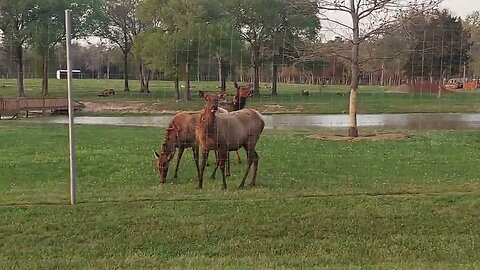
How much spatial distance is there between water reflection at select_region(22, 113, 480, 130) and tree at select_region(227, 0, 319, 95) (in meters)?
4.14

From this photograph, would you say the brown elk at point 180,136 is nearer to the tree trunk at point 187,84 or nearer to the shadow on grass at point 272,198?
the tree trunk at point 187,84

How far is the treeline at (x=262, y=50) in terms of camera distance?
44.2 feet

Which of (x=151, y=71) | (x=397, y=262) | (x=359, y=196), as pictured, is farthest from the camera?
(x=151, y=71)

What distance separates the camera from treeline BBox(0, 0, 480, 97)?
530 inches

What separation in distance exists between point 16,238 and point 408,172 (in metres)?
7.52

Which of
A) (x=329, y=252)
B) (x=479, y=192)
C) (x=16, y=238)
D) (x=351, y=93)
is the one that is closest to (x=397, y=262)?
(x=329, y=252)

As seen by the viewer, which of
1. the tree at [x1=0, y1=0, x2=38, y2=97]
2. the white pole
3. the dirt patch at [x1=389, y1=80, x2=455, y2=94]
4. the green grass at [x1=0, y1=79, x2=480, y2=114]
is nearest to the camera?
the white pole

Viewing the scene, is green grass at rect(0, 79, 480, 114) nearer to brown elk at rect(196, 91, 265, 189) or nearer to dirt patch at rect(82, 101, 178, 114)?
dirt patch at rect(82, 101, 178, 114)

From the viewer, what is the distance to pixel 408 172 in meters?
12.2

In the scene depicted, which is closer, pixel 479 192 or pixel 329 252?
pixel 329 252

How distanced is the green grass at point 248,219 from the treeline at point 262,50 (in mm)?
2627

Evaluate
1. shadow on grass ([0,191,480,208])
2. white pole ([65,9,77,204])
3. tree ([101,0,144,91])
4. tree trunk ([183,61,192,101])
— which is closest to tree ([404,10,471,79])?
shadow on grass ([0,191,480,208])

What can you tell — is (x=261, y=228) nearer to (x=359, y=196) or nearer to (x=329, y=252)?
→ (x=329, y=252)

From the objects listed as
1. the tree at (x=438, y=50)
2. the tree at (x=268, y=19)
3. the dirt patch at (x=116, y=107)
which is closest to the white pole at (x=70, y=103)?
the tree at (x=268, y=19)
